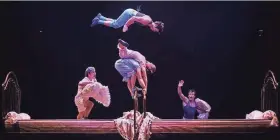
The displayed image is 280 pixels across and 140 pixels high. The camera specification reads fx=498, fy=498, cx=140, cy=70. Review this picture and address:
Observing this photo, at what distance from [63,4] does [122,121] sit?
2520 mm

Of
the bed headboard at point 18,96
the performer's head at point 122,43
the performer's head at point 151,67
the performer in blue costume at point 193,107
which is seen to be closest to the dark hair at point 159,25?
the performer's head at point 151,67

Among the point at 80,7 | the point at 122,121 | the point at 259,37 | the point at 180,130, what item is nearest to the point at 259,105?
the point at 259,37

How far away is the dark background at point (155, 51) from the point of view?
25.8 ft

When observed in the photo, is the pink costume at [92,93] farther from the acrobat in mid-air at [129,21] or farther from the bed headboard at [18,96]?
the acrobat in mid-air at [129,21]

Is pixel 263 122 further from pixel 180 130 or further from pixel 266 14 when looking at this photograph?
pixel 266 14

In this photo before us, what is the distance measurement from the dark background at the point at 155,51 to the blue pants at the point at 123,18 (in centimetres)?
40

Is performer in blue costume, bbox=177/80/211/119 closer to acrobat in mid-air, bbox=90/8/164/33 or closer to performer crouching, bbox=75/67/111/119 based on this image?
A: acrobat in mid-air, bbox=90/8/164/33

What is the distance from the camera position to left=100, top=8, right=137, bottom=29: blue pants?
7.49 metres

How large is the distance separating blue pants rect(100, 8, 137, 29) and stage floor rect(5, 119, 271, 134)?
1.80 metres

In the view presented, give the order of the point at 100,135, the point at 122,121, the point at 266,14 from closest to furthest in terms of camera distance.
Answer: the point at 122,121 < the point at 100,135 < the point at 266,14

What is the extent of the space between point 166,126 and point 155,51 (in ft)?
6.47

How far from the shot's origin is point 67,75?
8047 mm

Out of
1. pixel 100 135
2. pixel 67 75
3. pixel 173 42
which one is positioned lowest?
pixel 100 135

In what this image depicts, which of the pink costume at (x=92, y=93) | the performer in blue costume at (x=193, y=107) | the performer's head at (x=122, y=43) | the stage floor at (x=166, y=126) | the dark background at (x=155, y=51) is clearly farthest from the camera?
the dark background at (x=155, y=51)
